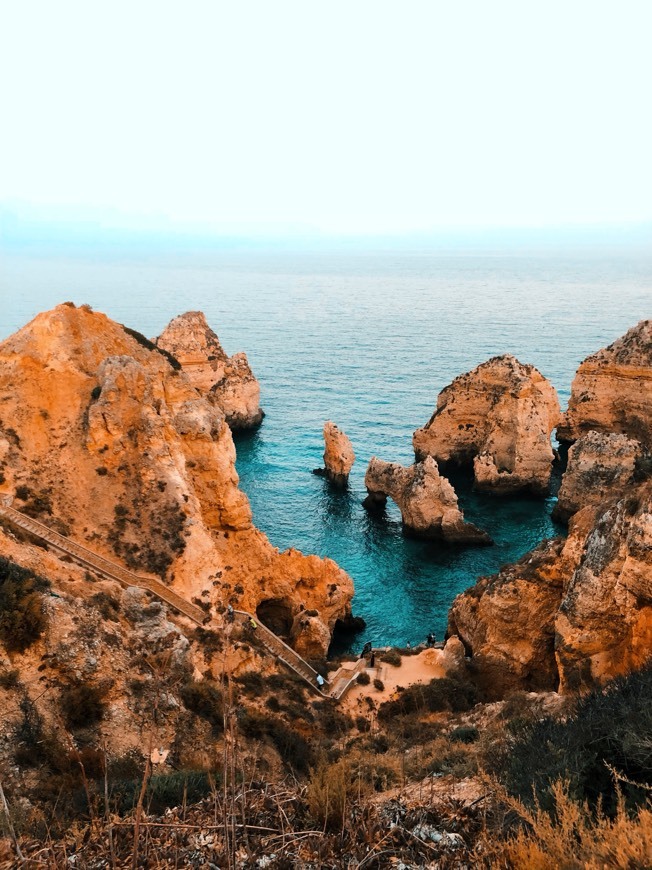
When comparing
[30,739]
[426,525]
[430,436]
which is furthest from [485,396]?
[30,739]

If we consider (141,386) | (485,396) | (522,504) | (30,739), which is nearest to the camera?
(30,739)

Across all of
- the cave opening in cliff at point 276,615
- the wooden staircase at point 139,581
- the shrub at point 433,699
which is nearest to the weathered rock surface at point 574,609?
the shrub at point 433,699

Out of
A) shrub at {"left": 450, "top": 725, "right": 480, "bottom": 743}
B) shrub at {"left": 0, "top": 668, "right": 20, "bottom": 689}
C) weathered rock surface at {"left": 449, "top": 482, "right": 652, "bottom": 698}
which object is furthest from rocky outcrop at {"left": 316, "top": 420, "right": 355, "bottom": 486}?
shrub at {"left": 0, "top": 668, "right": 20, "bottom": 689}

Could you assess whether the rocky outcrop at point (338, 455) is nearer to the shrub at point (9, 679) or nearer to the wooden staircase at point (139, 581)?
the wooden staircase at point (139, 581)

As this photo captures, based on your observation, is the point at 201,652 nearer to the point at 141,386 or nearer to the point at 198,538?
the point at 198,538

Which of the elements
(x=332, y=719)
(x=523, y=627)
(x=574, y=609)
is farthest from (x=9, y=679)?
(x=523, y=627)

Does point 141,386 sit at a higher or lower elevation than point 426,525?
higher

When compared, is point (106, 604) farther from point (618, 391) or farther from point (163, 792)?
point (618, 391)

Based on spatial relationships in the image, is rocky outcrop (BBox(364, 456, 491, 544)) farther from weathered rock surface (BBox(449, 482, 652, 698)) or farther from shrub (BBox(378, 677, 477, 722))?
shrub (BBox(378, 677, 477, 722))
